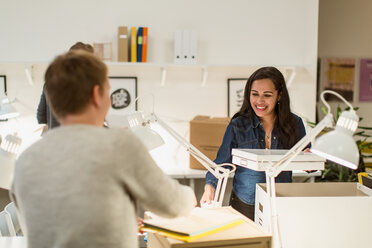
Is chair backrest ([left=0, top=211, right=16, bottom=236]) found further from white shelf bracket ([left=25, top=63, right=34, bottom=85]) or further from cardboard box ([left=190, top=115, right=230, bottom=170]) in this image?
white shelf bracket ([left=25, top=63, right=34, bottom=85])

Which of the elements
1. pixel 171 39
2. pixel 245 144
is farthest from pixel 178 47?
pixel 245 144

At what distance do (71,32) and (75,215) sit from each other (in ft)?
10.5

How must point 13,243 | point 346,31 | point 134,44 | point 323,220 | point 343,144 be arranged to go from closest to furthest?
point 343,144, point 323,220, point 13,243, point 134,44, point 346,31

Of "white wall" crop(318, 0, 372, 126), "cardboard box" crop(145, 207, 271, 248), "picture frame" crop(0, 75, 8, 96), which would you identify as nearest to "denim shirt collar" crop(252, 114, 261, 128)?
"cardboard box" crop(145, 207, 271, 248)

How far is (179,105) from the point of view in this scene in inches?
157

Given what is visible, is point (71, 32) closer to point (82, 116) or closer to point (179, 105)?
point (179, 105)

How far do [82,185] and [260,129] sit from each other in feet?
4.33

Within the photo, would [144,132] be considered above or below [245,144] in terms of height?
above

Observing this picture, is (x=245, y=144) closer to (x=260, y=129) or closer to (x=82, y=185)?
(x=260, y=129)

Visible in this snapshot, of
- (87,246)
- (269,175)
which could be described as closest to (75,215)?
(87,246)

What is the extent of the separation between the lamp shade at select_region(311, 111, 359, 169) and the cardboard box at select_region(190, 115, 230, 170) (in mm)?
2270

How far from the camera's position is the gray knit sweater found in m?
0.94

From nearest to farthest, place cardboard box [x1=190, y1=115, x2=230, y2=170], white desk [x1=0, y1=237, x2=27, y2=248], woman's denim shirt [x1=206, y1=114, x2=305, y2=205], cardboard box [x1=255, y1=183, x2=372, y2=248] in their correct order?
cardboard box [x1=255, y1=183, x2=372, y2=248]
white desk [x1=0, y1=237, x2=27, y2=248]
woman's denim shirt [x1=206, y1=114, x2=305, y2=205]
cardboard box [x1=190, y1=115, x2=230, y2=170]

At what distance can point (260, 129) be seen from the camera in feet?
6.87
